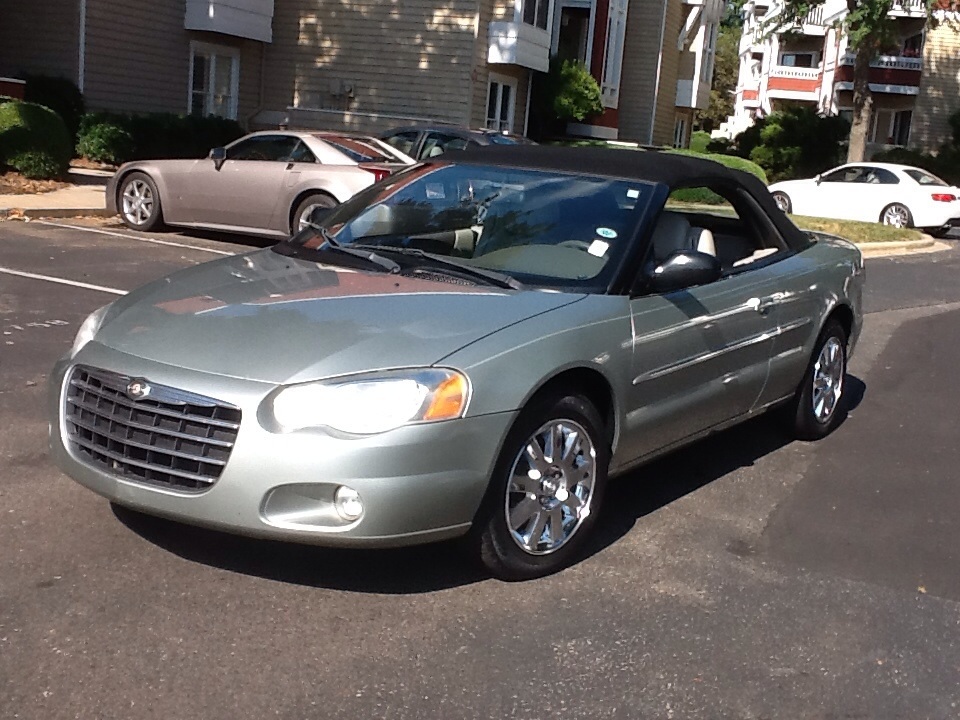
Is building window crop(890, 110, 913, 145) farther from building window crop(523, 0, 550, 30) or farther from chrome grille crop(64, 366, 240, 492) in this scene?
chrome grille crop(64, 366, 240, 492)

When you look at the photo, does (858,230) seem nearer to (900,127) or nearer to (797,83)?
(900,127)

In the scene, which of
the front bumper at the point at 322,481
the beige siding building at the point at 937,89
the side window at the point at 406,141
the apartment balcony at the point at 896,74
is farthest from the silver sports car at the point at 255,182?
the apartment balcony at the point at 896,74

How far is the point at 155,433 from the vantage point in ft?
13.4

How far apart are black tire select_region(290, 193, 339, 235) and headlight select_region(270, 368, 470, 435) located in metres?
9.34

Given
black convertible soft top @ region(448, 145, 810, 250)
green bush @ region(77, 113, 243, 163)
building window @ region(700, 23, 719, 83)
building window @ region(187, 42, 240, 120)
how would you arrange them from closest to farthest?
black convertible soft top @ region(448, 145, 810, 250) → green bush @ region(77, 113, 243, 163) → building window @ region(187, 42, 240, 120) → building window @ region(700, 23, 719, 83)

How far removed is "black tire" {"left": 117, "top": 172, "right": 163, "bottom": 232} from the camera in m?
14.1

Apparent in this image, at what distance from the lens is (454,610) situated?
423 centimetres

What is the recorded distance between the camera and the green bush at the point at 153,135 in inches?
820

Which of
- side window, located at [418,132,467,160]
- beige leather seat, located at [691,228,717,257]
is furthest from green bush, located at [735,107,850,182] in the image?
beige leather seat, located at [691,228,717,257]

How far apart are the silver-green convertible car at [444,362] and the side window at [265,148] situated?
7.91 meters

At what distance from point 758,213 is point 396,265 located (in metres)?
2.44

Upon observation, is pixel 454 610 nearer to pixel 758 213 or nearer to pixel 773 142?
pixel 758 213

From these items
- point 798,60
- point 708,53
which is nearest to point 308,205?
point 708,53

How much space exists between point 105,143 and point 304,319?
17665 mm
